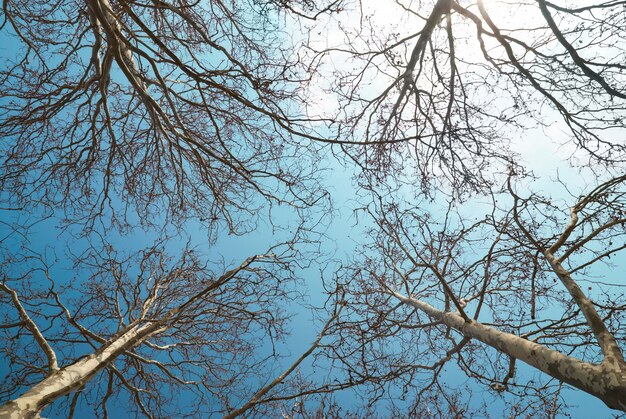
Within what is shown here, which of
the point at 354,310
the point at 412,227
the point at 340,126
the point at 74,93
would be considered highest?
the point at 74,93

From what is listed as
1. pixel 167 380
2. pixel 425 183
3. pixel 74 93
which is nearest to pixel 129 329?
pixel 167 380

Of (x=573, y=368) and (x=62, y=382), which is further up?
(x=62, y=382)

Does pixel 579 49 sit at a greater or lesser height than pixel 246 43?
lesser

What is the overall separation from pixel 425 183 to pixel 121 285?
510cm

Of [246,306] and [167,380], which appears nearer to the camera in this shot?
[246,306]

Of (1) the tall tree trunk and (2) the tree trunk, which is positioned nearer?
(1) the tall tree trunk

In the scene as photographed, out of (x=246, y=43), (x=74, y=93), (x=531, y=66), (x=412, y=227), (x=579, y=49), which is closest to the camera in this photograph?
(x=579, y=49)

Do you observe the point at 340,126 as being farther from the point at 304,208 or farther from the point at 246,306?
the point at 246,306

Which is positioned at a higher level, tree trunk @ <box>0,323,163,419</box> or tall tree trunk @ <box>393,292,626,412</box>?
tree trunk @ <box>0,323,163,419</box>

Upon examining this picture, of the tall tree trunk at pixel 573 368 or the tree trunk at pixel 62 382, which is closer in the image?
the tall tree trunk at pixel 573 368

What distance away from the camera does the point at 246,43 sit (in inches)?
177

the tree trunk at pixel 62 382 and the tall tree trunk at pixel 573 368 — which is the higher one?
the tree trunk at pixel 62 382

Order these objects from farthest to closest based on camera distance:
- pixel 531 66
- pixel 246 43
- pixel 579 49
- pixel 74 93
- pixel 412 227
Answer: pixel 412 227 → pixel 74 93 → pixel 246 43 → pixel 531 66 → pixel 579 49

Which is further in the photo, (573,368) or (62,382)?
(62,382)
